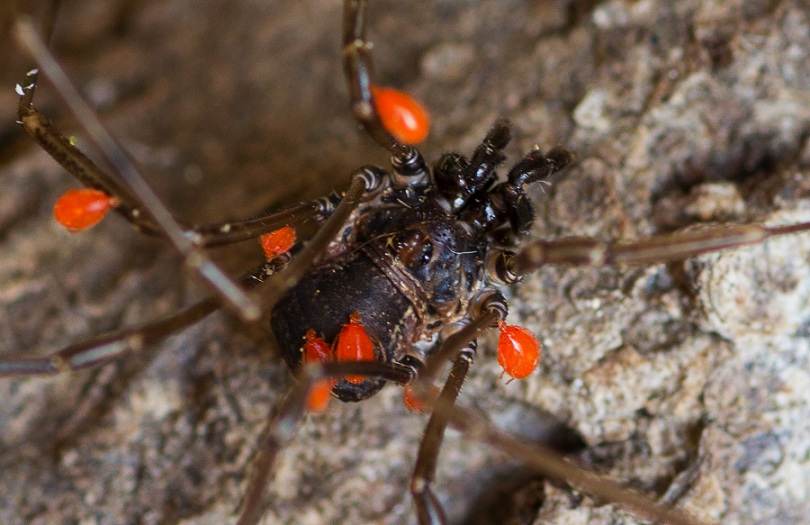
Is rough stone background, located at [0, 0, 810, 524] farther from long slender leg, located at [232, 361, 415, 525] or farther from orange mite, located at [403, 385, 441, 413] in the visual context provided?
long slender leg, located at [232, 361, 415, 525]

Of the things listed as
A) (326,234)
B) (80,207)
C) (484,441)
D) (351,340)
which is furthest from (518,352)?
(80,207)

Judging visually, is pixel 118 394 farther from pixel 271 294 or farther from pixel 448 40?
pixel 448 40

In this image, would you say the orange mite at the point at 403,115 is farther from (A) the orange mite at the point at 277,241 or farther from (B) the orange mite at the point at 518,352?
(B) the orange mite at the point at 518,352

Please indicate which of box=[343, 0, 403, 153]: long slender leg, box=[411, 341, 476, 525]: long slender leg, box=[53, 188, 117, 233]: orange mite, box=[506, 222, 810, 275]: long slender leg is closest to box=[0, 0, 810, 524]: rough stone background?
box=[506, 222, 810, 275]: long slender leg

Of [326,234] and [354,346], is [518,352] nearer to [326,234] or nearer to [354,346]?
[354,346]

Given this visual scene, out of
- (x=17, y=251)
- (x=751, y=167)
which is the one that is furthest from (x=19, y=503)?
(x=751, y=167)
